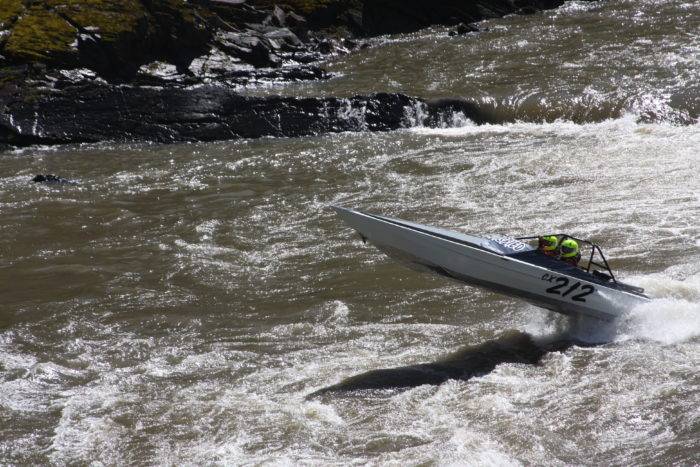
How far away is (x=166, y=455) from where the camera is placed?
713 cm

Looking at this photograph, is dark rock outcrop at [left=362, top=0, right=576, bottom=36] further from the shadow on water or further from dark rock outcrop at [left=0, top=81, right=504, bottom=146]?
the shadow on water

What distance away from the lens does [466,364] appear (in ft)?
28.1

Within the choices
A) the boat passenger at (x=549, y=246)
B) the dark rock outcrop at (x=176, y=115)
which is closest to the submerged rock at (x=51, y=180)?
the dark rock outcrop at (x=176, y=115)

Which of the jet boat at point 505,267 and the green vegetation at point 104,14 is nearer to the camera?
the jet boat at point 505,267

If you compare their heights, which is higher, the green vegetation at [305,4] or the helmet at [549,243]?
the green vegetation at [305,4]

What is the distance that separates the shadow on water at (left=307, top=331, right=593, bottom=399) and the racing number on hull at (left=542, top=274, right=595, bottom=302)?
508 mm

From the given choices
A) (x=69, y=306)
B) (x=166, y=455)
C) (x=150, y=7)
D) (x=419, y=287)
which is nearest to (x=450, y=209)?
(x=419, y=287)

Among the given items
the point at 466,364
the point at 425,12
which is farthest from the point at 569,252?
the point at 425,12

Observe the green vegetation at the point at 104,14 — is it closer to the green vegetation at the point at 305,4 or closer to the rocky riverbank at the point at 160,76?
the rocky riverbank at the point at 160,76

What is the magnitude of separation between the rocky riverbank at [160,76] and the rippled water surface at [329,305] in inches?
30.2

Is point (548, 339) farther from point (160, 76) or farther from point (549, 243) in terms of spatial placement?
point (160, 76)

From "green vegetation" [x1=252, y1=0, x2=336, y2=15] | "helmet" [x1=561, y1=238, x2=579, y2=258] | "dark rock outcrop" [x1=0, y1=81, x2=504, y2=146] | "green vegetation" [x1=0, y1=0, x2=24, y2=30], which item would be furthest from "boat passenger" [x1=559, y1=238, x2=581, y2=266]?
"green vegetation" [x1=252, y1=0, x2=336, y2=15]

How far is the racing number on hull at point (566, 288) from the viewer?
8859 millimetres

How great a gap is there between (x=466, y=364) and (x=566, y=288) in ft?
4.42
